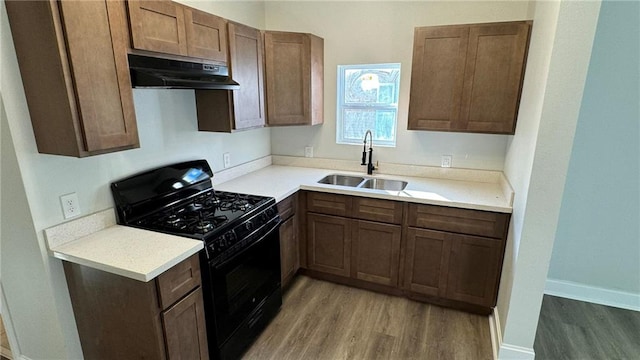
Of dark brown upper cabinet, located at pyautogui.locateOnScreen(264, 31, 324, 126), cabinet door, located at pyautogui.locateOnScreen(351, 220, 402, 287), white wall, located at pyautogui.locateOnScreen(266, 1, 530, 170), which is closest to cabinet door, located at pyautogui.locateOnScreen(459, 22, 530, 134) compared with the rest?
white wall, located at pyautogui.locateOnScreen(266, 1, 530, 170)

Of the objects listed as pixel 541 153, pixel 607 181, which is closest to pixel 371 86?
pixel 541 153

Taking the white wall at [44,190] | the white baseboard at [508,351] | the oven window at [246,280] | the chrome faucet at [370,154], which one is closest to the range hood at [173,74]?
the white wall at [44,190]

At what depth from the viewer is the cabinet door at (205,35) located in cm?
196

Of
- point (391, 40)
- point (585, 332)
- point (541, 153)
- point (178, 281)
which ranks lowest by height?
point (585, 332)

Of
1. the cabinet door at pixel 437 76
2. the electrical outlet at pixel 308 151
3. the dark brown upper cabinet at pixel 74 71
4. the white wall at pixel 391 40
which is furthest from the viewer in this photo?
the electrical outlet at pixel 308 151

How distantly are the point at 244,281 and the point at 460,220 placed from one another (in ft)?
5.06

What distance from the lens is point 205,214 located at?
208 centimetres

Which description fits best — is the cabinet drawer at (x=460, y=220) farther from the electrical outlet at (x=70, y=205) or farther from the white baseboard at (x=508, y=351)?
the electrical outlet at (x=70, y=205)

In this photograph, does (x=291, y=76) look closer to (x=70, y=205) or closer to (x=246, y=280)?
(x=246, y=280)

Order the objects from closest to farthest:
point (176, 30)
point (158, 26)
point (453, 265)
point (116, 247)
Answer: point (116, 247) → point (158, 26) → point (176, 30) → point (453, 265)

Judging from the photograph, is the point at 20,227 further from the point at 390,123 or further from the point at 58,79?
the point at 390,123

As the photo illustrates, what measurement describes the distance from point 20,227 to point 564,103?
275 centimetres

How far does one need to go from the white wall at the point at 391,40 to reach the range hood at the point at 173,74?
1303mm

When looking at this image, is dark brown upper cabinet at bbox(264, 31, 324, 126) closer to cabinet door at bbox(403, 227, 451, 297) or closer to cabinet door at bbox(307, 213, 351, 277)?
cabinet door at bbox(307, 213, 351, 277)
